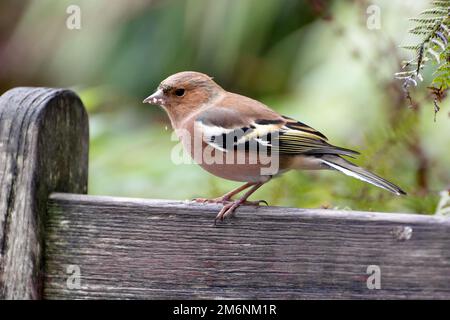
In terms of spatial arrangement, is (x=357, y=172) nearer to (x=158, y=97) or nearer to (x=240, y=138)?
(x=240, y=138)

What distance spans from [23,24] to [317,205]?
12.8 feet

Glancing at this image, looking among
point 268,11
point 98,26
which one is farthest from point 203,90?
point 98,26

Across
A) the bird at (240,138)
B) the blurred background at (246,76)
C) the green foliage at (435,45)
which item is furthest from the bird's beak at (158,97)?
the green foliage at (435,45)

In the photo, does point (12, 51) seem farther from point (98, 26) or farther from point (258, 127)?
point (258, 127)

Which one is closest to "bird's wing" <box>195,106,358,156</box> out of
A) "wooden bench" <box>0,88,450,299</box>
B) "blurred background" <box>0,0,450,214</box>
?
"blurred background" <box>0,0,450,214</box>

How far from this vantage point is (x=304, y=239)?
1.90 m

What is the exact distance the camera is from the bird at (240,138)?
2.68m

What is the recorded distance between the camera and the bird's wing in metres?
2.77

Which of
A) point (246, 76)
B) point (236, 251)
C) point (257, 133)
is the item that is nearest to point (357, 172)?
point (257, 133)

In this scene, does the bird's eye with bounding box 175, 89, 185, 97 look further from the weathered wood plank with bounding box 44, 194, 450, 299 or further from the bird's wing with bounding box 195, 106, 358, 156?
the weathered wood plank with bounding box 44, 194, 450, 299

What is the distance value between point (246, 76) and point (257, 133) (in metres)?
2.75

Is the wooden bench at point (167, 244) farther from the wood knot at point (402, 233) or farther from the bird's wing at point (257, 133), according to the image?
the bird's wing at point (257, 133)

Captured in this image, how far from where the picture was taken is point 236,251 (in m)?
1.96

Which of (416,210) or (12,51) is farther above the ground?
(12,51)
